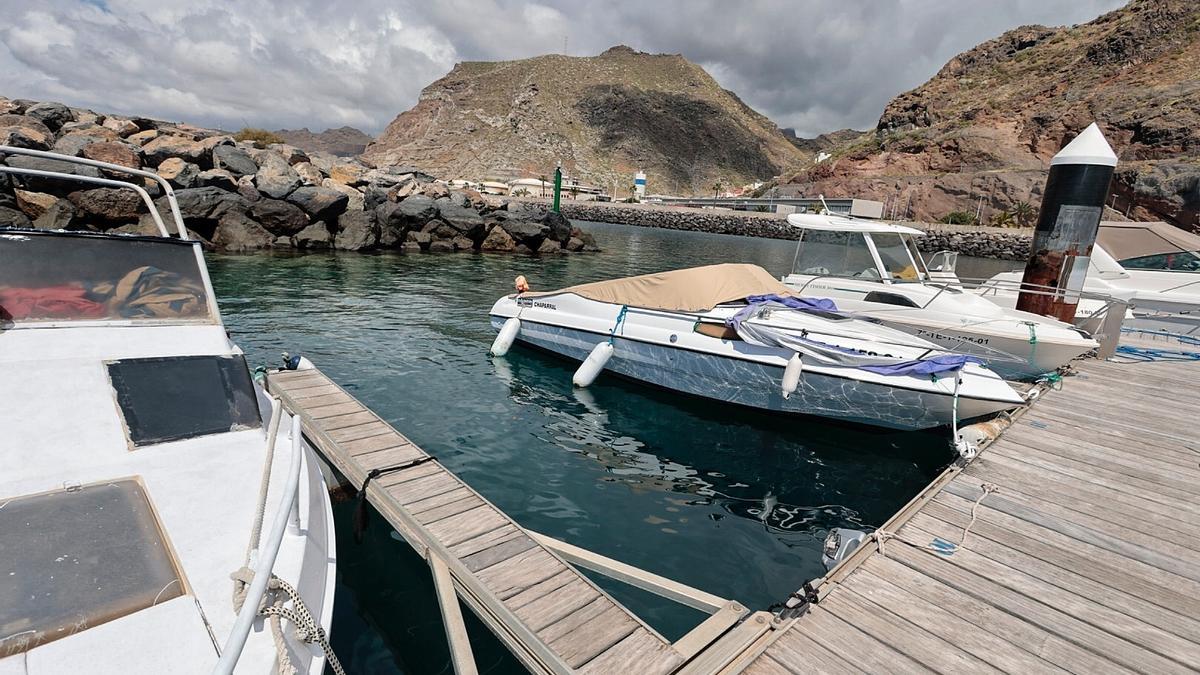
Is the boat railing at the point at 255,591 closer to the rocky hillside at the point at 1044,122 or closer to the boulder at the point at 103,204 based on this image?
the boulder at the point at 103,204

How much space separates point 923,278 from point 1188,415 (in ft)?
14.4

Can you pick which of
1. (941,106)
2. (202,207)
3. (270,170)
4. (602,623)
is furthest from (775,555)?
(941,106)

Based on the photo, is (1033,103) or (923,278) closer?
(923,278)

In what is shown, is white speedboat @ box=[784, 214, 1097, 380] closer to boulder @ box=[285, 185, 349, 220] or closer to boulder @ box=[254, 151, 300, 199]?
boulder @ box=[285, 185, 349, 220]

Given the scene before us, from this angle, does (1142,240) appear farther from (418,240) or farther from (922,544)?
(418,240)

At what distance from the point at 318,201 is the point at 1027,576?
2705 centimetres

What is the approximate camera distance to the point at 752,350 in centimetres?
809

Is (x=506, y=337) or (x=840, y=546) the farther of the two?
(x=506, y=337)

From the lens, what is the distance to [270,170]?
2678cm

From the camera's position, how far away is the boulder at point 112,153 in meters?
21.8

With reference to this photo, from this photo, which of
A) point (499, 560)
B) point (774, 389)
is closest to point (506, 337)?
point (774, 389)

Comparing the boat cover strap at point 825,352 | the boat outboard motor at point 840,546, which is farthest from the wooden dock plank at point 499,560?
the boat cover strap at point 825,352

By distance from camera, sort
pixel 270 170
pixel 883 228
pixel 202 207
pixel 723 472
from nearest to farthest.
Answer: pixel 723 472 < pixel 883 228 < pixel 202 207 < pixel 270 170

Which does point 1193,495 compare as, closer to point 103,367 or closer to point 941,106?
point 103,367
